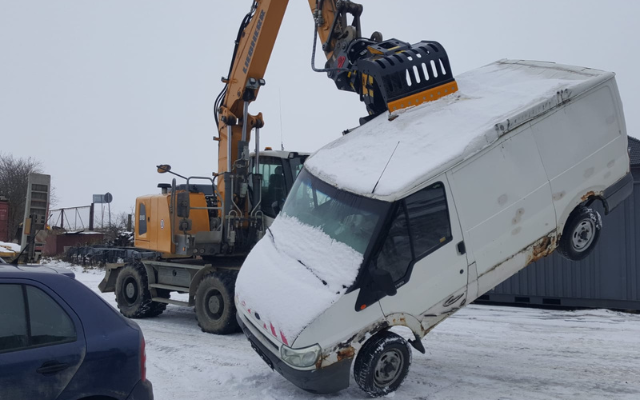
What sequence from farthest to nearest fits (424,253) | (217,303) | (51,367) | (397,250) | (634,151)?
(634,151) → (217,303) → (424,253) → (397,250) → (51,367)

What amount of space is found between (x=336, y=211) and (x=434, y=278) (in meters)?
1.26

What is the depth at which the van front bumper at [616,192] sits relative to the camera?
7230 millimetres

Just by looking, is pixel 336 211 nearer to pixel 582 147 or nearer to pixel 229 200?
pixel 582 147

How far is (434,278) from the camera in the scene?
5.79 m

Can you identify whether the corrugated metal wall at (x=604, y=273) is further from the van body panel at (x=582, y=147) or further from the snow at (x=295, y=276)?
the snow at (x=295, y=276)

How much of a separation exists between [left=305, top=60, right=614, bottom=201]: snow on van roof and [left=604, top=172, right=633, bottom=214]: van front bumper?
138 cm

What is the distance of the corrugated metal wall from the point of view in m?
11.2

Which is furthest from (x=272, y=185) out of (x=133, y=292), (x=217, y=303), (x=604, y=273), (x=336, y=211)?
(x=604, y=273)

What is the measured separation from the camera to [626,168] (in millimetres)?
7477

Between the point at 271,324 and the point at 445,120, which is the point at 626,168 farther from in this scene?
the point at 271,324

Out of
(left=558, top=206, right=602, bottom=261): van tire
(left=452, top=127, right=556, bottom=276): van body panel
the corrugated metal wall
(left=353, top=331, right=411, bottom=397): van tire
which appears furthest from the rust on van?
the corrugated metal wall

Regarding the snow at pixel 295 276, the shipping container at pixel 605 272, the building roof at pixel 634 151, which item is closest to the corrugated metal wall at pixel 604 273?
the shipping container at pixel 605 272

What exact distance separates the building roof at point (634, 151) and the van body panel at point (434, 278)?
7209 millimetres

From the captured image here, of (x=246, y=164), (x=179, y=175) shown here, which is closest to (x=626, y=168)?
(x=246, y=164)
